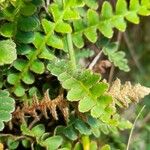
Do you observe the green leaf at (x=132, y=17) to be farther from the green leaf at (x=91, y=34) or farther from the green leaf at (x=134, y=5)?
the green leaf at (x=91, y=34)

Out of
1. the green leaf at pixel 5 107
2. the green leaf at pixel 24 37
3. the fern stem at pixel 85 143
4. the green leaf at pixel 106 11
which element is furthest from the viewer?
the green leaf at pixel 106 11

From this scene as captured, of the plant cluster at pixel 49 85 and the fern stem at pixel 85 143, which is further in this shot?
the fern stem at pixel 85 143

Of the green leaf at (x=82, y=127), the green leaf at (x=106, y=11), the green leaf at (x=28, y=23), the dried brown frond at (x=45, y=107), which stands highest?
the green leaf at (x=28, y=23)

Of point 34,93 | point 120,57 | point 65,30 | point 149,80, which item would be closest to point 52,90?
point 34,93

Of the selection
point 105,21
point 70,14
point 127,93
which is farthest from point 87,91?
point 105,21

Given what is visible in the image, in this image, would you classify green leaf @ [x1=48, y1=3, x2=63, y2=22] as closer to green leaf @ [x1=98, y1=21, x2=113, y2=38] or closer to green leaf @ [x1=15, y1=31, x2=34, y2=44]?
green leaf @ [x1=15, y1=31, x2=34, y2=44]

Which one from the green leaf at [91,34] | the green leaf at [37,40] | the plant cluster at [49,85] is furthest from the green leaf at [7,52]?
the green leaf at [91,34]
